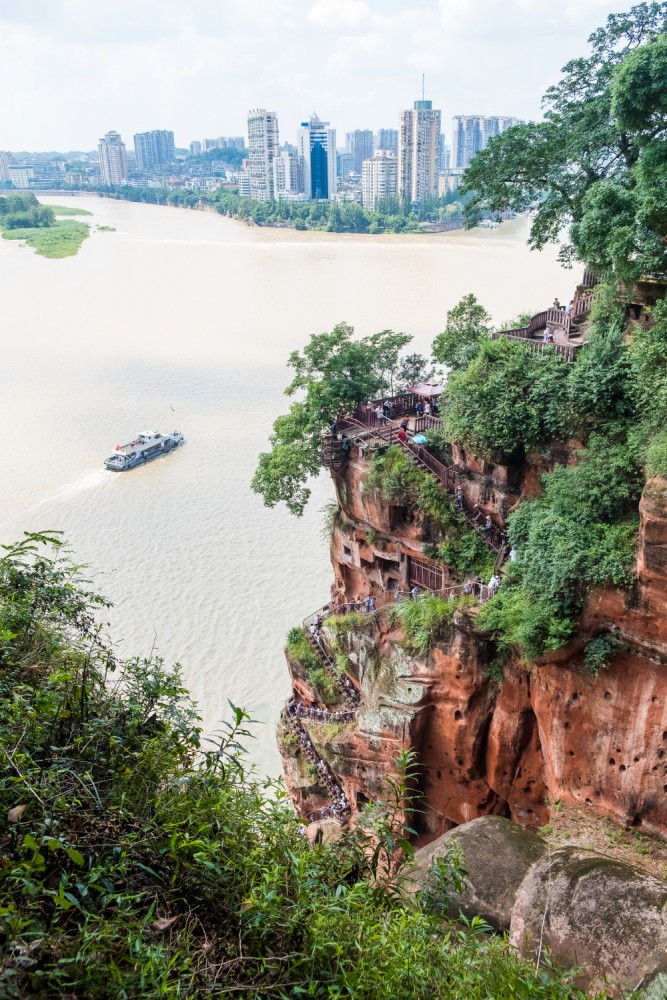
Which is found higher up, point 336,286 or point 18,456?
point 336,286

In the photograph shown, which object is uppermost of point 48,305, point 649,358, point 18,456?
point 649,358

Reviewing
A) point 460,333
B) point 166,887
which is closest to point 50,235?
point 460,333

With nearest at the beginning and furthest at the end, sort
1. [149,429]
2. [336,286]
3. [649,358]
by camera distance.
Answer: [649,358] < [149,429] < [336,286]

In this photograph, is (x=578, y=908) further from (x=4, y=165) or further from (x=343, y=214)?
(x=4, y=165)

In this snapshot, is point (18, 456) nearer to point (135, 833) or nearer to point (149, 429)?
point (149, 429)

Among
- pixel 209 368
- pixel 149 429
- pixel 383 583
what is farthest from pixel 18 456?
pixel 383 583

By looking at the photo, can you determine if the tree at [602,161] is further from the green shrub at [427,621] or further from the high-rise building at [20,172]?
the high-rise building at [20,172]
